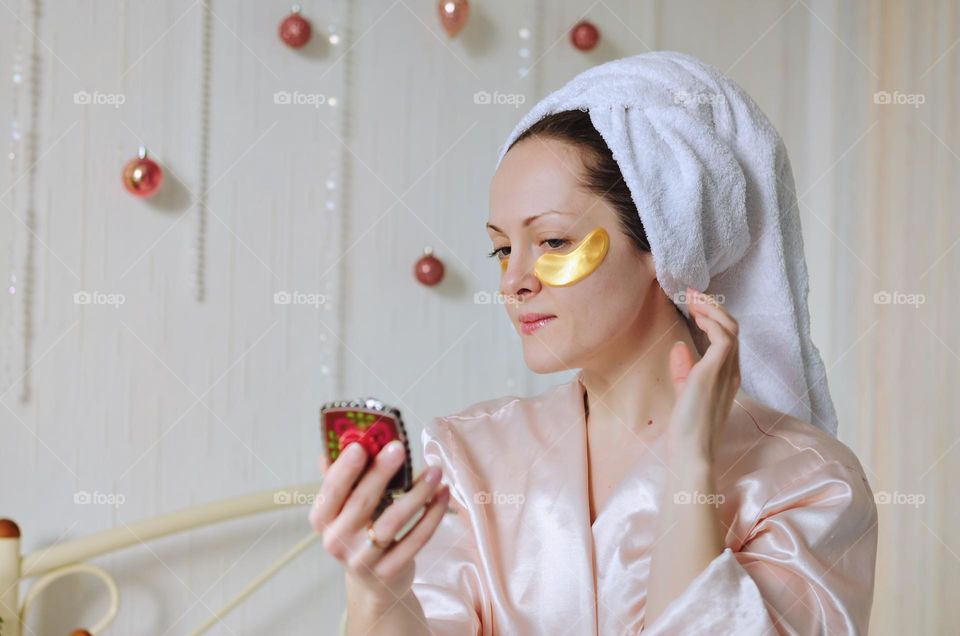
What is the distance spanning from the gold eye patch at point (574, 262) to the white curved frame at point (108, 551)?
2.32 ft

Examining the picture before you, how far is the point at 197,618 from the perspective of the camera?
5.57ft

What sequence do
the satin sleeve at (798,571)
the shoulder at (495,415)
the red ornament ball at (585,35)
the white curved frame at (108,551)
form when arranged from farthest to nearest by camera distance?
the red ornament ball at (585,35), the white curved frame at (108,551), the shoulder at (495,415), the satin sleeve at (798,571)

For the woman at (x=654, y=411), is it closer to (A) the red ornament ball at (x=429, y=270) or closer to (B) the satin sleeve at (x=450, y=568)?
(B) the satin sleeve at (x=450, y=568)

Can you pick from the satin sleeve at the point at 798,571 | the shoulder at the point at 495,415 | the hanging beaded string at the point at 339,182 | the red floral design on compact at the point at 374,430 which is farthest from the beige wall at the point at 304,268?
the red floral design on compact at the point at 374,430

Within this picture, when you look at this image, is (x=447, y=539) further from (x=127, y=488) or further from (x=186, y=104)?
(x=186, y=104)

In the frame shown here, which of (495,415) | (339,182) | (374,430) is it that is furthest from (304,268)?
(374,430)

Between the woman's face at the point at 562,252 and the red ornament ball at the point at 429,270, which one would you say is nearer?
the woman's face at the point at 562,252

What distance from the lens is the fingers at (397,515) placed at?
0.77m

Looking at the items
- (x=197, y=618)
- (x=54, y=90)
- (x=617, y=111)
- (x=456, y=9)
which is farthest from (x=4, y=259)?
(x=617, y=111)

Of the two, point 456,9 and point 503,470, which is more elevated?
point 456,9

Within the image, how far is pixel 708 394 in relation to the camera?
100 cm

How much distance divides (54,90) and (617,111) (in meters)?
0.96

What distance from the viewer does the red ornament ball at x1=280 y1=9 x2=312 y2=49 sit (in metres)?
1.72

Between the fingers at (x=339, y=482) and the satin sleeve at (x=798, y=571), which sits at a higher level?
the fingers at (x=339, y=482)
